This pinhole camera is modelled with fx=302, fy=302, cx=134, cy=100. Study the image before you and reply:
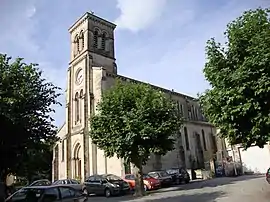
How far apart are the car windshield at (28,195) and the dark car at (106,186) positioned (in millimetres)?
11956

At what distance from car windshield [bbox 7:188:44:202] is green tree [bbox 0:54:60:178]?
9.73ft

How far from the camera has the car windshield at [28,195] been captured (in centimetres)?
1213

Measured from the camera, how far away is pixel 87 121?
37.2 m

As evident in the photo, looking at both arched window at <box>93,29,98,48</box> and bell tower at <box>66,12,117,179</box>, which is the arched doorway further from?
arched window at <box>93,29,98,48</box>

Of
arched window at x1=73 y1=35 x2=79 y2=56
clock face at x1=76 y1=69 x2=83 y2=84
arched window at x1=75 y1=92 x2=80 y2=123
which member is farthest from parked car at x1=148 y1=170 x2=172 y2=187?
arched window at x1=73 y1=35 x2=79 y2=56

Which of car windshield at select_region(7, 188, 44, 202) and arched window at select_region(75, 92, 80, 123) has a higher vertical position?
arched window at select_region(75, 92, 80, 123)

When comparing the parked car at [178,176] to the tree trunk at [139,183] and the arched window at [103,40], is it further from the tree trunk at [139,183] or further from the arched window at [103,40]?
the arched window at [103,40]

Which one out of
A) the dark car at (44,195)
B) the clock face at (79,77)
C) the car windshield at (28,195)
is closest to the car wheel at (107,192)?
the dark car at (44,195)

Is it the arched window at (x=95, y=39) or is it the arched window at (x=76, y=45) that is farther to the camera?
the arched window at (x=76, y=45)

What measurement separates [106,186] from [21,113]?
12.1 meters

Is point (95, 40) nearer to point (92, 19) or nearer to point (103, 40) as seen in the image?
point (103, 40)

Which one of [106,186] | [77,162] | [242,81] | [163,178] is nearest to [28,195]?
[242,81]

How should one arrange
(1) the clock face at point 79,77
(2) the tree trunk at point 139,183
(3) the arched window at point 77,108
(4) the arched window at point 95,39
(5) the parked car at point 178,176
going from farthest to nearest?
(4) the arched window at point 95,39
(1) the clock face at point 79,77
(3) the arched window at point 77,108
(5) the parked car at point 178,176
(2) the tree trunk at point 139,183

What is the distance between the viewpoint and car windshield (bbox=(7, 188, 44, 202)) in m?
12.1
